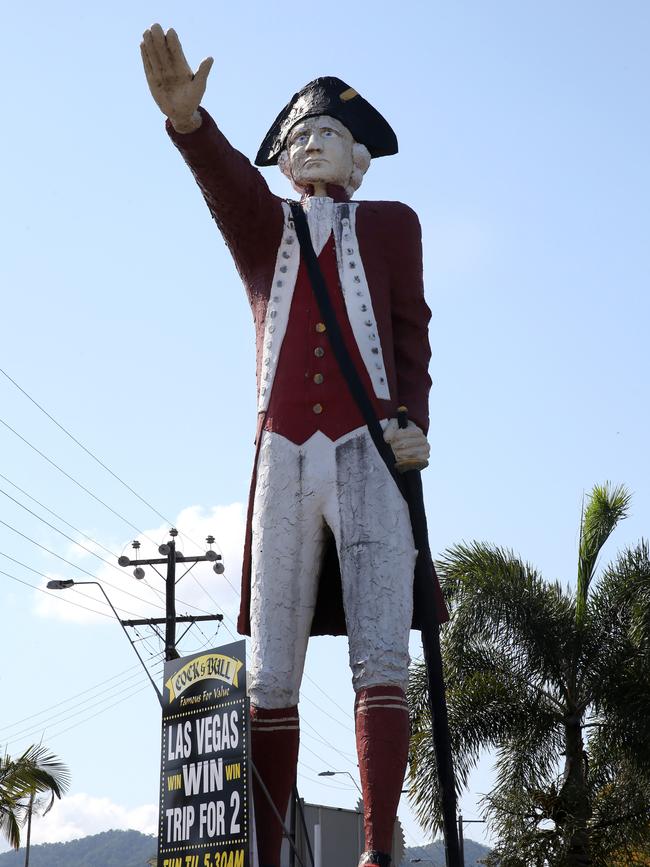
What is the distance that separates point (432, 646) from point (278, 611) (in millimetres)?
809

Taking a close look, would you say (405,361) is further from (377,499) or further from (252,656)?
(252,656)

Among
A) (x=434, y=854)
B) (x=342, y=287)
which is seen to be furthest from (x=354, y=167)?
(x=434, y=854)

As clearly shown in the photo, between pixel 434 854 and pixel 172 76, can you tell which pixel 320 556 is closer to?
pixel 172 76

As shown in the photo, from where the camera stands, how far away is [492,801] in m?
15.7

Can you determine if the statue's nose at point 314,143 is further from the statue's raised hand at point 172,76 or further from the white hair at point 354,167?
the statue's raised hand at point 172,76

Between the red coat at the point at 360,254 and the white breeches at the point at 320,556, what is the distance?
0.24 metres

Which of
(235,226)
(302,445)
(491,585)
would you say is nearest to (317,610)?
(302,445)

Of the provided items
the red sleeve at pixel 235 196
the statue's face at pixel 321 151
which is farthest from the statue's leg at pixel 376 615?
the statue's face at pixel 321 151

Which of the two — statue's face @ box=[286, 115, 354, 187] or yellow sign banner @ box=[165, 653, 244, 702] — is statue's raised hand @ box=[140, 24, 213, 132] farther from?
yellow sign banner @ box=[165, 653, 244, 702]

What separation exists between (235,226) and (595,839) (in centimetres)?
1033

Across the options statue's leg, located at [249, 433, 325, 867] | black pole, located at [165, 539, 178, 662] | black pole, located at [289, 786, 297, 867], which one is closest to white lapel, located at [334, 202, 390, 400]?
statue's leg, located at [249, 433, 325, 867]

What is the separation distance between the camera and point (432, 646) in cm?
677

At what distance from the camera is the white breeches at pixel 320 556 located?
6520mm

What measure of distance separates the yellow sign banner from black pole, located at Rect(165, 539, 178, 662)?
45.7 feet
